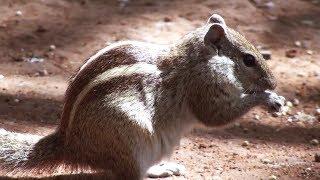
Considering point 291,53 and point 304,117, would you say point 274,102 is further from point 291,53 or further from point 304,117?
point 291,53

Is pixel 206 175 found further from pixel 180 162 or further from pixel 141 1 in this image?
pixel 141 1

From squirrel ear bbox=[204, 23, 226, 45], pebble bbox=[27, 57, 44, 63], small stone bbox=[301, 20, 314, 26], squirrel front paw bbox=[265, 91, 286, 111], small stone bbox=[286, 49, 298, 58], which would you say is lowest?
small stone bbox=[286, 49, 298, 58]

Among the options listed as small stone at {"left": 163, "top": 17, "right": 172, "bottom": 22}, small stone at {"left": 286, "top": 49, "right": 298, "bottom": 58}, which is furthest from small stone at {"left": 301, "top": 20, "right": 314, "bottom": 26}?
small stone at {"left": 163, "top": 17, "right": 172, "bottom": 22}

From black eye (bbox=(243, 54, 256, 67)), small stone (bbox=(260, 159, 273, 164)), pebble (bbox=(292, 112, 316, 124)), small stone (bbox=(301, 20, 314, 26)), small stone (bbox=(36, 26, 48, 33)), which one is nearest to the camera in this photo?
black eye (bbox=(243, 54, 256, 67))

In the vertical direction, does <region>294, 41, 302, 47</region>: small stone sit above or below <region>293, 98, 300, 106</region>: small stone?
above

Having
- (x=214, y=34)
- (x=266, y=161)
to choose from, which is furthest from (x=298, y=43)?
(x=214, y=34)

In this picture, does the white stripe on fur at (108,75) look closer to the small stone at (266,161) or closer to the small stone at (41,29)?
the small stone at (266,161)

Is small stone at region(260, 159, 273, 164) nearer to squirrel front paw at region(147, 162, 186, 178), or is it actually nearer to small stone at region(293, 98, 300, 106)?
squirrel front paw at region(147, 162, 186, 178)

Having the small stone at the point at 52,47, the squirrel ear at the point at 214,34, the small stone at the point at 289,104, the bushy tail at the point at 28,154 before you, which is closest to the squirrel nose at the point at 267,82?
the squirrel ear at the point at 214,34
